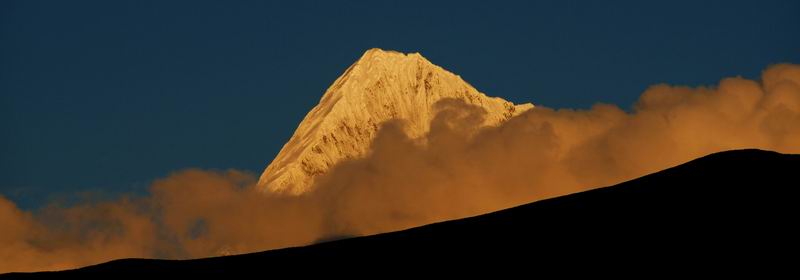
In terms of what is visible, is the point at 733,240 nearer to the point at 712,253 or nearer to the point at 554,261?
the point at 712,253

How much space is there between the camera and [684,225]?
351 feet

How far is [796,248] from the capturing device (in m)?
96.1

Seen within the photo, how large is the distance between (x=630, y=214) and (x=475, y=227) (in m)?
11.8

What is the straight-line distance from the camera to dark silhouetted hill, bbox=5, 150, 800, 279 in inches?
3971

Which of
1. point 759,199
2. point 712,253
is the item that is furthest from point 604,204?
point 712,253

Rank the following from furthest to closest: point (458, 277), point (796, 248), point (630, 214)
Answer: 1. point (630, 214)
2. point (458, 277)
3. point (796, 248)

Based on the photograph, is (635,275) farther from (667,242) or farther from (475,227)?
(475,227)

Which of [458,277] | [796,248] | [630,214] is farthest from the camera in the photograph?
[630,214]

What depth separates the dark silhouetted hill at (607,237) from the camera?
100875 mm

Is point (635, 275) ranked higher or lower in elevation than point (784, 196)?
lower

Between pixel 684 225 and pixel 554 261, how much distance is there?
9120 millimetres

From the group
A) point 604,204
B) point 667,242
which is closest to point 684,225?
point 667,242

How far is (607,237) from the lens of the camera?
108000 millimetres

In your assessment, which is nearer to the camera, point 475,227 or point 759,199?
point 759,199
